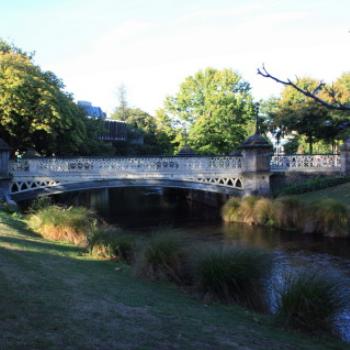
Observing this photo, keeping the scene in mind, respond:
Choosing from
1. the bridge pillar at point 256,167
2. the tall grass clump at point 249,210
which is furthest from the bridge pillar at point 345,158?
the tall grass clump at point 249,210

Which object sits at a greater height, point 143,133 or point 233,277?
point 143,133

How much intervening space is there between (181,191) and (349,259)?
83.7 feet

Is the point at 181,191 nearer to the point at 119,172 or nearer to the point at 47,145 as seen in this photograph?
the point at 47,145

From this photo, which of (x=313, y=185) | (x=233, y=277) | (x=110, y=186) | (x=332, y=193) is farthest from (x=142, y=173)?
(x=233, y=277)

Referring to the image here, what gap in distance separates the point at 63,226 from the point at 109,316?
7698 millimetres

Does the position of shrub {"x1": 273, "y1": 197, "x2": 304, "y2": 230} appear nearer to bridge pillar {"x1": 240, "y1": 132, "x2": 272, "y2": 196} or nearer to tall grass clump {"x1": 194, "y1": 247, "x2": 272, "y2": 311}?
bridge pillar {"x1": 240, "y1": 132, "x2": 272, "y2": 196}

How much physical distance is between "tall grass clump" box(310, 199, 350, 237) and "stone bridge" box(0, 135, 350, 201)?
5342 mm

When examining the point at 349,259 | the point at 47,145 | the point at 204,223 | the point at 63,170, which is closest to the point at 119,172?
the point at 63,170

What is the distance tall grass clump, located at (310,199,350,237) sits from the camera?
15664 mm

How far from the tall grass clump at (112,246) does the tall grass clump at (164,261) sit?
1221mm

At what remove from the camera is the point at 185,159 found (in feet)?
70.6

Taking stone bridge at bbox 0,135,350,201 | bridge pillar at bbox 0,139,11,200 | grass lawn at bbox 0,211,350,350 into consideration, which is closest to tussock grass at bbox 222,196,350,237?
stone bridge at bbox 0,135,350,201

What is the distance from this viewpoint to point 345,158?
23016 millimetres

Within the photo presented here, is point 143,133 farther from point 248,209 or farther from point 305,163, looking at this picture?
point 248,209
